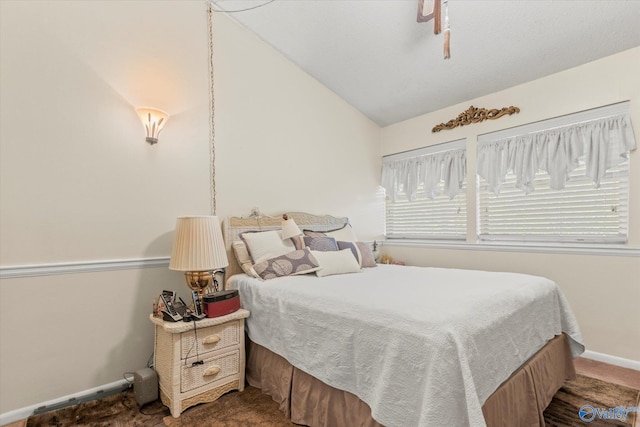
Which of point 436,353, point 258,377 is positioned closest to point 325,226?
point 258,377

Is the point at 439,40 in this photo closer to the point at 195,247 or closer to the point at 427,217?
the point at 427,217

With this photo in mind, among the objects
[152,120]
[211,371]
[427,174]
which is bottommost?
[211,371]

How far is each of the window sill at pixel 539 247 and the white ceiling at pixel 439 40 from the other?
1566 millimetres

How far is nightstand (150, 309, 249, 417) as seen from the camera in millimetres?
1833

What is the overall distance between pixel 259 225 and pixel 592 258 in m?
2.87

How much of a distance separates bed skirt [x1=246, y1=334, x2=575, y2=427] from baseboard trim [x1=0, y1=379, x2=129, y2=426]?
0.93 metres

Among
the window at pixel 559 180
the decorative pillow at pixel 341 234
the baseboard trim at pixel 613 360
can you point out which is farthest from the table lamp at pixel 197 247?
the baseboard trim at pixel 613 360

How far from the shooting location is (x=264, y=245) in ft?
8.54

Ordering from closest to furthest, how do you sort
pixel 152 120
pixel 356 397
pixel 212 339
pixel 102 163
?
1. pixel 356 397
2. pixel 212 339
3. pixel 102 163
4. pixel 152 120

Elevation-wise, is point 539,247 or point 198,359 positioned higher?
point 539,247

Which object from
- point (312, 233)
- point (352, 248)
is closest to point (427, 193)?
point (352, 248)

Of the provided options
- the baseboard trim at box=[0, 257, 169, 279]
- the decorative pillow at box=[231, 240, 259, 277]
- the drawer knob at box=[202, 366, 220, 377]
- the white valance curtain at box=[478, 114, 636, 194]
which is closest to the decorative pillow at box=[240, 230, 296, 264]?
the decorative pillow at box=[231, 240, 259, 277]

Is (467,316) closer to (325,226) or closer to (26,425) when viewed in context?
(325,226)

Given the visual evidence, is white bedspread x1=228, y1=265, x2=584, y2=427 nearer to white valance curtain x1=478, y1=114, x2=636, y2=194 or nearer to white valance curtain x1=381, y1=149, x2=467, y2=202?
white valance curtain x1=478, y1=114, x2=636, y2=194
